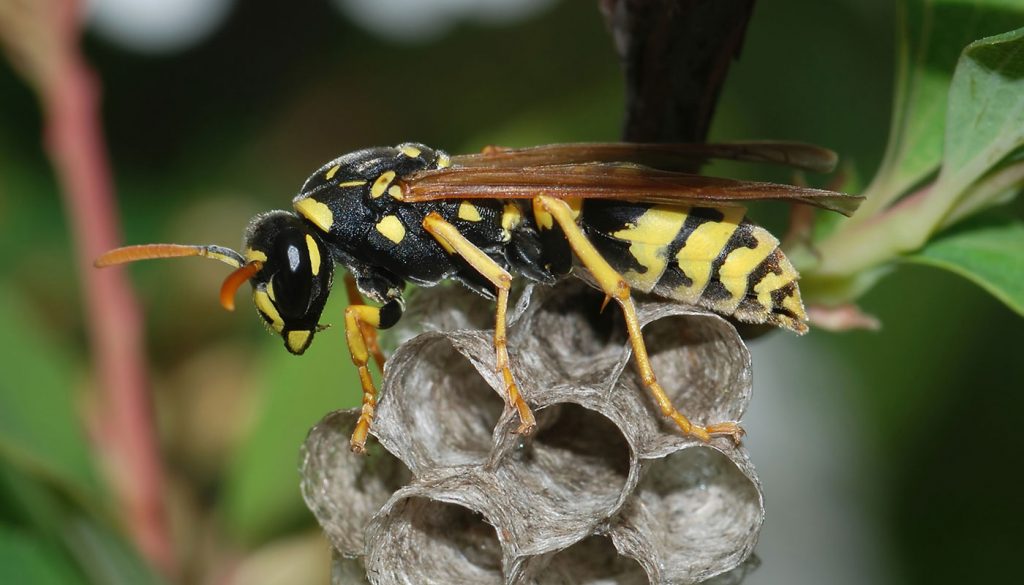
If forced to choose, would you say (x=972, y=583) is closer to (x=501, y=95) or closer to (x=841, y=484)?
(x=841, y=484)

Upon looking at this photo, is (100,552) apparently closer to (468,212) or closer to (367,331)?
(367,331)

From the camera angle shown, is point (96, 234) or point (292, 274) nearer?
point (292, 274)

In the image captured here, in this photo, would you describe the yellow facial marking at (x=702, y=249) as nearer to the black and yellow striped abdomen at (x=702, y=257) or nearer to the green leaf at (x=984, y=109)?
the black and yellow striped abdomen at (x=702, y=257)

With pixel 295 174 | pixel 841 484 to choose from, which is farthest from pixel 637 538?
pixel 841 484

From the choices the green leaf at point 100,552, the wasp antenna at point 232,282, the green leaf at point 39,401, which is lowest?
the green leaf at point 100,552

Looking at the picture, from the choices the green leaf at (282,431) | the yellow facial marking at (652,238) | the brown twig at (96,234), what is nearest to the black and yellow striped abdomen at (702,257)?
the yellow facial marking at (652,238)

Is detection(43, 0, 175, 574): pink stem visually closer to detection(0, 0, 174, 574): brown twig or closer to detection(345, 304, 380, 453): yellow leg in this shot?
detection(0, 0, 174, 574): brown twig

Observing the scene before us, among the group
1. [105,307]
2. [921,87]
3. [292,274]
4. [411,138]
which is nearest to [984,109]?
[921,87]
